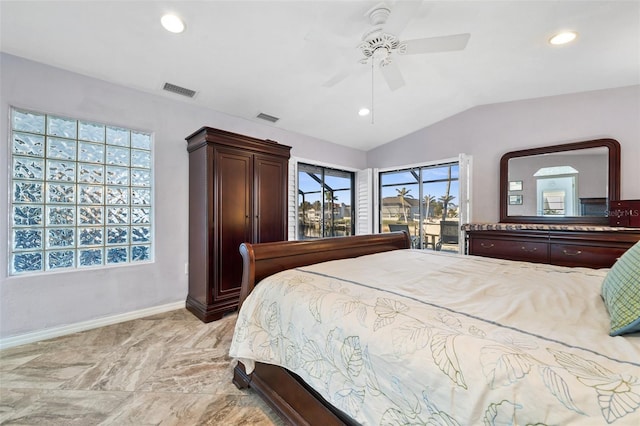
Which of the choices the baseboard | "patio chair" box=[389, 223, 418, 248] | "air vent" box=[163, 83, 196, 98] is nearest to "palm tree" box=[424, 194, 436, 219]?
"patio chair" box=[389, 223, 418, 248]

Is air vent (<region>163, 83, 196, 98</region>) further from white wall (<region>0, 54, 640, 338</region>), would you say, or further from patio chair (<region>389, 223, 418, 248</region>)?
patio chair (<region>389, 223, 418, 248</region>)

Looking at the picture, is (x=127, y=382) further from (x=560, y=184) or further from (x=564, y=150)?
(x=564, y=150)

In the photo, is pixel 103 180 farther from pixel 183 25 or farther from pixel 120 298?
pixel 183 25

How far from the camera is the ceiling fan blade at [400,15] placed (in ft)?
5.32

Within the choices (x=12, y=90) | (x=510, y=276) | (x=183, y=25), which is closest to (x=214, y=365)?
(x=510, y=276)

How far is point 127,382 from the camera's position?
179 centimetres

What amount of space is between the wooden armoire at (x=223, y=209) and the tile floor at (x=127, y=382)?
1.67 feet

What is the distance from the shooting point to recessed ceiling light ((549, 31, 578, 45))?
227 cm

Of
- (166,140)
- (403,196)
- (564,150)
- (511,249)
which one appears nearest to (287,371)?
(166,140)

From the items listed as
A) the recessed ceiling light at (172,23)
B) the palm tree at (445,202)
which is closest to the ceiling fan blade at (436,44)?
the recessed ceiling light at (172,23)

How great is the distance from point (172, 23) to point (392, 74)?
1845mm

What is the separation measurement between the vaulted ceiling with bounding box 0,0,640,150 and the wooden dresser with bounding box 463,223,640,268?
1.70 m

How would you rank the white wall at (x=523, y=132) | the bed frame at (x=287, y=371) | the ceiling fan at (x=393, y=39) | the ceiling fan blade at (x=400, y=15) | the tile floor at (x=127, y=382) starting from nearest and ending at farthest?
the bed frame at (x=287, y=371), the tile floor at (x=127, y=382), the ceiling fan blade at (x=400, y=15), the ceiling fan at (x=393, y=39), the white wall at (x=523, y=132)

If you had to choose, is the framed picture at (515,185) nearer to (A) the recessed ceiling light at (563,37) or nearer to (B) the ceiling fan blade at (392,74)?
(A) the recessed ceiling light at (563,37)
